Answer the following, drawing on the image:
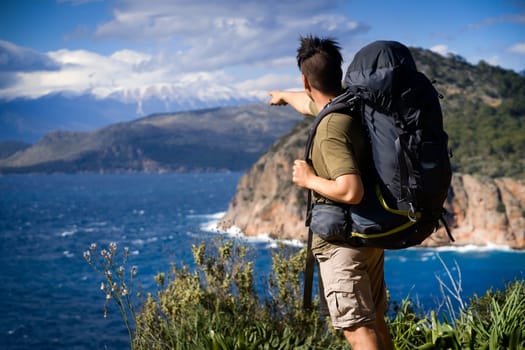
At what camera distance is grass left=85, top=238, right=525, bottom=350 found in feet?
10.6

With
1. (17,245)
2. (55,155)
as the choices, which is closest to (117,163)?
(55,155)

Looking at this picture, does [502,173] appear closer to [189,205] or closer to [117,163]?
[189,205]

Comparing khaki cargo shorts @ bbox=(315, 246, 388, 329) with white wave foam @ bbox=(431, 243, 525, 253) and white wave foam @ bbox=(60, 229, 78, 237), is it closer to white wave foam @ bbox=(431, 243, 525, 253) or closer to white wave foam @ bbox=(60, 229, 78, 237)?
white wave foam @ bbox=(431, 243, 525, 253)

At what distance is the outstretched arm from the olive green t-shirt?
71 cm

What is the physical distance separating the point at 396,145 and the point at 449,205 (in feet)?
156

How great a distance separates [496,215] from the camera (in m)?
46.3

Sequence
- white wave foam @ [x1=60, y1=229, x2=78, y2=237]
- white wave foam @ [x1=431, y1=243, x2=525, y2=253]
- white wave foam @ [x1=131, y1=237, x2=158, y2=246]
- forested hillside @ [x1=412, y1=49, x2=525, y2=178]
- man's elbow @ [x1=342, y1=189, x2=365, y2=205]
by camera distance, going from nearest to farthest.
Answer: man's elbow @ [x1=342, y1=189, x2=365, y2=205]
white wave foam @ [x1=431, y1=243, x2=525, y2=253]
forested hillside @ [x1=412, y1=49, x2=525, y2=178]
white wave foam @ [x1=131, y1=237, x2=158, y2=246]
white wave foam @ [x1=60, y1=229, x2=78, y2=237]

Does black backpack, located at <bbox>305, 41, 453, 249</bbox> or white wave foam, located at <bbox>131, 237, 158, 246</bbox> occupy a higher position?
black backpack, located at <bbox>305, 41, 453, 249</bbox>

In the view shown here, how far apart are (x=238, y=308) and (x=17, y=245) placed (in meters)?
72.6

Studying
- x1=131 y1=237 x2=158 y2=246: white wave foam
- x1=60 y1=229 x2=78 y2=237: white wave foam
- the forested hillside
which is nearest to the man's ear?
the forested hillside

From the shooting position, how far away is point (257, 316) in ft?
15.6

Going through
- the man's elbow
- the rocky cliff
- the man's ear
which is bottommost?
the rocky cliff

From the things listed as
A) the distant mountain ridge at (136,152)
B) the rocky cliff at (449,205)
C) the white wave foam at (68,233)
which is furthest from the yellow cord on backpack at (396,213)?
the distant mountain ridge at (136,152)

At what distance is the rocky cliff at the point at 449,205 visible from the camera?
45906mm
